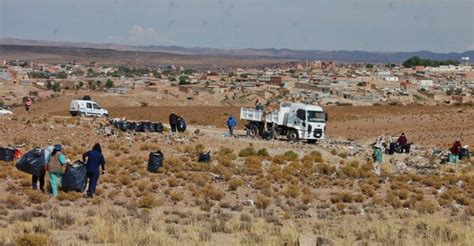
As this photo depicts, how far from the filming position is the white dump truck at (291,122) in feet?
151

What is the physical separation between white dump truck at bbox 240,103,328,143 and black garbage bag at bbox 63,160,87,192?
82.6ft

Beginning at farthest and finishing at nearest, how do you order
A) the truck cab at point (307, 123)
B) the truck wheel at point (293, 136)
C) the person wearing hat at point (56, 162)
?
the truck wheel at point (293, 136) → the truck cab at point (307, 123) → the person wearing hat at point (56, 162)

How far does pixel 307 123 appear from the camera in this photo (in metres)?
45.8

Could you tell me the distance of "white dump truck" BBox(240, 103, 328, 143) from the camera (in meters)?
45.9

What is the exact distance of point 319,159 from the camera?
3653 cm

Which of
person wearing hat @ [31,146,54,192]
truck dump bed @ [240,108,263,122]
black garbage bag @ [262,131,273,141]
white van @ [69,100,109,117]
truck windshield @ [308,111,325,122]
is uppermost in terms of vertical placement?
person wearing hat @ [31,146,54,192]

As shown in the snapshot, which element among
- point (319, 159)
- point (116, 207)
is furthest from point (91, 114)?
point (116, 207)

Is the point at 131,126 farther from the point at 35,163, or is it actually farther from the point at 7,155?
the point at 35,163

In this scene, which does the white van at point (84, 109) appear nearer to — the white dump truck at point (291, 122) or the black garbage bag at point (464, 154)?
the white dump truck at point (291, 122)

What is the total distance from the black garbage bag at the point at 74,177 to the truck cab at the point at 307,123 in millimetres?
25178

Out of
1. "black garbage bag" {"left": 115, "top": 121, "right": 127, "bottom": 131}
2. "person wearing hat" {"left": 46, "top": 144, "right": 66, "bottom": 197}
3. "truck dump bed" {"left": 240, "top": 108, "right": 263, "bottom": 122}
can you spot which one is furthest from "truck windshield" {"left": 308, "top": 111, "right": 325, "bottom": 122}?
"person wearing hat" {"left": 46, "top": 144, "right": 66, "bottom": 197}

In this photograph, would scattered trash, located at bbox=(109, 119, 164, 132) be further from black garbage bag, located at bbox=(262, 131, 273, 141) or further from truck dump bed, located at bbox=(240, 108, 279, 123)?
black garbage bag, located at bbox=(262, 131, 273, 141)

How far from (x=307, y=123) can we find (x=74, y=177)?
25444mm

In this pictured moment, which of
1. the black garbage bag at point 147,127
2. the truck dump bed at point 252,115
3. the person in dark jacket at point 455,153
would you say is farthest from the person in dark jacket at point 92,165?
the truck dump bed at point 252,115
